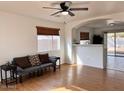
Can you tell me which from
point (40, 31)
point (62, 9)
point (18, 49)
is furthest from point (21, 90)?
point (40, 31)

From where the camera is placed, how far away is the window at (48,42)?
20.6 ft

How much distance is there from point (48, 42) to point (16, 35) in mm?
1910

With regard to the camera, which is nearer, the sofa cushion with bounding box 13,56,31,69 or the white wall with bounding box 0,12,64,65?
the white wall with bounding box 0,12,64,65

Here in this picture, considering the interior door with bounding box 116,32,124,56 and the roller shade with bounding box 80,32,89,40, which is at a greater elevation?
the roller shade with bounding box 80,32,89,40

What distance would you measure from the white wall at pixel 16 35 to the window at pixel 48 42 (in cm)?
34

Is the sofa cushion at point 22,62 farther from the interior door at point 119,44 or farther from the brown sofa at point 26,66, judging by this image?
the interior door at point 119,44

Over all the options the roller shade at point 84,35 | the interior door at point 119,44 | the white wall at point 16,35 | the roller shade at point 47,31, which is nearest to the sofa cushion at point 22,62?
the white wall at point 16,35

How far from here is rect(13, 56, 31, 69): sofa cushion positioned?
4828 mm

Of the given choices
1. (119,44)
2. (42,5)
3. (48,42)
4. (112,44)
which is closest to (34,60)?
(48,42)

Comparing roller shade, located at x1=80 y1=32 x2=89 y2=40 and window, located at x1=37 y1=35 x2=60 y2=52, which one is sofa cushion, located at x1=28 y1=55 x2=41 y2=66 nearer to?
window, located at x1=37 y1=35 x2=60 y2=52

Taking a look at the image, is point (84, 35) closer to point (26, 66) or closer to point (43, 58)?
point (43, 58)

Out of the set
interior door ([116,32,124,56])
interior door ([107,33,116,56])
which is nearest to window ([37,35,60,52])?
interior door ([107,33,116,56])

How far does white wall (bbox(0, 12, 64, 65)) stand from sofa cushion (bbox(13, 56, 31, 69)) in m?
0.28

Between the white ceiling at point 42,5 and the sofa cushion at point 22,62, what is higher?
the white ceiling at point 42,5
